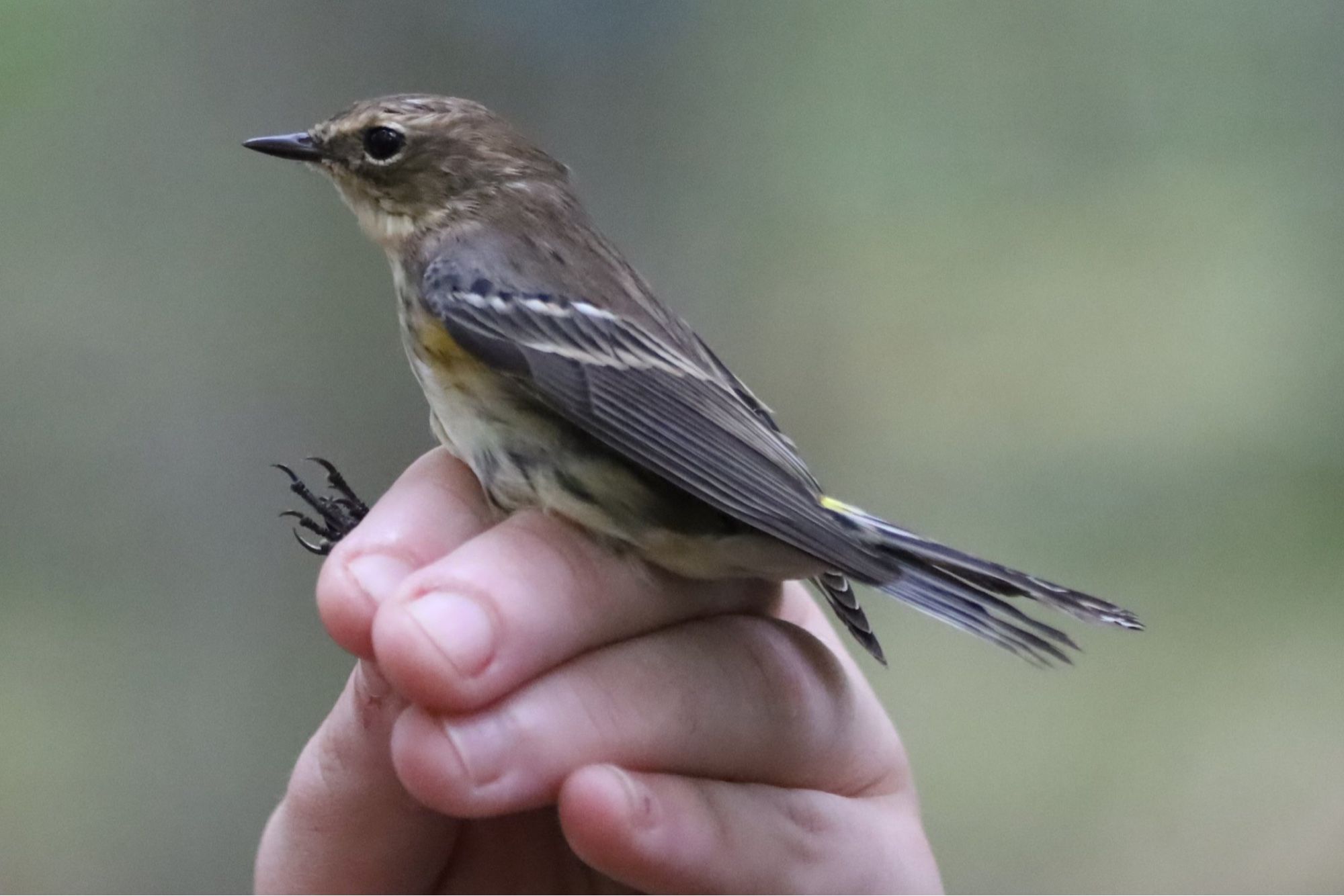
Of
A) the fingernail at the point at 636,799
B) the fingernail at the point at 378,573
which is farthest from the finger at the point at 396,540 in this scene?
the fingernail at the point at 636,799

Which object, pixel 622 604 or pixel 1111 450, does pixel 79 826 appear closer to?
pixel 622 604

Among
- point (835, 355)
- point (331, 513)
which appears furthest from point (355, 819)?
point (835, 355)

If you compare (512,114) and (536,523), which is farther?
(512,114)

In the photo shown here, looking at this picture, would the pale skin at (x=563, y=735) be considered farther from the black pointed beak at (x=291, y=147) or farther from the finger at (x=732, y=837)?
the black pointed beak at (x=291, y=147)

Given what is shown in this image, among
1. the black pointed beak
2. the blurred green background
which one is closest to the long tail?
the black pointed beak

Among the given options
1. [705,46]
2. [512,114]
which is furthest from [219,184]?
[705,46]

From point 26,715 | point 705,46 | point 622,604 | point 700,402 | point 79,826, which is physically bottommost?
point 79,826
